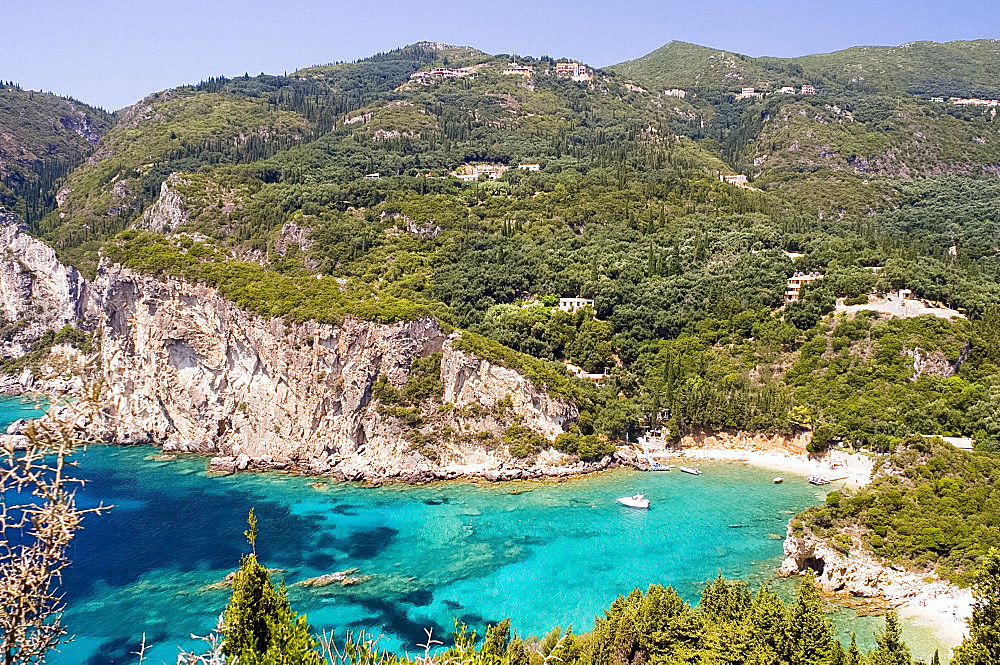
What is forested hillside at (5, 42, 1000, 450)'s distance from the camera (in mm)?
48594

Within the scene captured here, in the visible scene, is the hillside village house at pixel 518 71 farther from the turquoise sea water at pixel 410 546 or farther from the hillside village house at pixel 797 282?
the turquoise sea water at pixel 410 546

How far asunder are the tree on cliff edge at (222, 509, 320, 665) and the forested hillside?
1344 inches

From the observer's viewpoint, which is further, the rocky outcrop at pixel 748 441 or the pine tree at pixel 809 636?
the rocky outcrop at pixel 748 441

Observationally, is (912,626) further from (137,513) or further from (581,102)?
(581,102)

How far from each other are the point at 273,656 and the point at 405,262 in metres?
51.4

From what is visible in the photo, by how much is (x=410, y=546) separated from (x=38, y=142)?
10372 centimetres

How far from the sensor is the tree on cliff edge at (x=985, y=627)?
17750mm

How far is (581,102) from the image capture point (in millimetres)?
110375

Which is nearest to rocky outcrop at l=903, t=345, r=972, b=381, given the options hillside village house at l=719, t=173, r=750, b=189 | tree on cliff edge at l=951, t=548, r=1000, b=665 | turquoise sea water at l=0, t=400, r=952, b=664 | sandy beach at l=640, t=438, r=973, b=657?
sandy beach at l=640, t=438, r=973, b=657

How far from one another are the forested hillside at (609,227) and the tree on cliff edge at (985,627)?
21.2m

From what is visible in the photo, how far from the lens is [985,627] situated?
1895 cm

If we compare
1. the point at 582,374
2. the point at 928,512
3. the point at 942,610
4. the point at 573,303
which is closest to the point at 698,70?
the point at 573,303

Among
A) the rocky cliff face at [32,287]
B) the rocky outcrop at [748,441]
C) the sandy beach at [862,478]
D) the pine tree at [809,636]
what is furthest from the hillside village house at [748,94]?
the pine tree at [809,636]

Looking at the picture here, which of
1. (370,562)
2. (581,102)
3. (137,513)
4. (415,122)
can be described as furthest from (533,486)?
(581,102)
